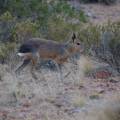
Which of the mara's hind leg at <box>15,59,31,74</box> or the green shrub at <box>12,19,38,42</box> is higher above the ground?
the green shrub at <box>12,19,38,42</box>

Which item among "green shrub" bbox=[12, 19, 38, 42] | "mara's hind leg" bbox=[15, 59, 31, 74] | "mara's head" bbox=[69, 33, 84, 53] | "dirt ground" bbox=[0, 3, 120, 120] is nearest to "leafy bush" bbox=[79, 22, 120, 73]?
"dirt ground" bbox=[0, 3, 120, 120]

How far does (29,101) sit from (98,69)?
2.91 meters

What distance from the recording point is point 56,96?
884 centimetres

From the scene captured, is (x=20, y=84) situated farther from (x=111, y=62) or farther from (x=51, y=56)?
(x=111, y=62)

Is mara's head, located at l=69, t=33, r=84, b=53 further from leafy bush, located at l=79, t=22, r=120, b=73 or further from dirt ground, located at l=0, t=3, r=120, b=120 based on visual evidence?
leafy bush, located at l=79, t=22, r=120, b=73

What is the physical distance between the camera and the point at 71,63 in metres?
11.8

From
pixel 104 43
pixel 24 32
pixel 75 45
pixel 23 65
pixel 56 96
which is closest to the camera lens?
pixel 56 96

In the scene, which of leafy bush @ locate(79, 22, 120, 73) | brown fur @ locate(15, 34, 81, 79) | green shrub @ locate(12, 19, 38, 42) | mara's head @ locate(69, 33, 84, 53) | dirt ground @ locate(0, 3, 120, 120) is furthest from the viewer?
green shrub @ locate(12, 19, 38, 42)

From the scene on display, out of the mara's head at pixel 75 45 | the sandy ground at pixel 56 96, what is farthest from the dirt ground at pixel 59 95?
the mara's head at pixel 75 45

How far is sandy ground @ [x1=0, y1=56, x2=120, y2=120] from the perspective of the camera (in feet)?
24.7

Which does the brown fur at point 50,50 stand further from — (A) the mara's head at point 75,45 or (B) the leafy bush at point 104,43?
(B) the leafy bush at point 104,43

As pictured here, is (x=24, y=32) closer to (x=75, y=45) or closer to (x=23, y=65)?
(x=75, y=45)

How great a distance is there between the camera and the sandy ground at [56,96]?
24.7 feet

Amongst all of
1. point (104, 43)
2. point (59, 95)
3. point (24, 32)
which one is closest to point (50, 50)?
point (104, 43)
